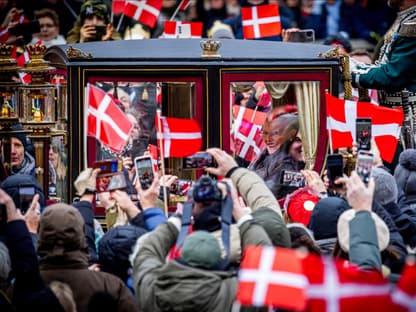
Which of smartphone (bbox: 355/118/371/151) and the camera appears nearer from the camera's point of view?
the camera

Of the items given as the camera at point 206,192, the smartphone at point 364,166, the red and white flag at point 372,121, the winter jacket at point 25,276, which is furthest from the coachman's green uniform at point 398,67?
the winter jacket at point 25,276

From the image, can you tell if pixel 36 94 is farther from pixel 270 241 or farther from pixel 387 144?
pixel 270 241

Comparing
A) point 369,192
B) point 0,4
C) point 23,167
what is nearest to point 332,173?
point 369,192

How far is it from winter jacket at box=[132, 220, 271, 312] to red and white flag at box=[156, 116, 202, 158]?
83.7 inches

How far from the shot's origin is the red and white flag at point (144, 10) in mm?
14578

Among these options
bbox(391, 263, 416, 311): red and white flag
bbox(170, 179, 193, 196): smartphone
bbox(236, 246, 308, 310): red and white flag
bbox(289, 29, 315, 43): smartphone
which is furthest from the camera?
bbox(289, 29, 315, 43): smartphone

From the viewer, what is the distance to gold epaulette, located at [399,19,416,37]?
35.8 ft

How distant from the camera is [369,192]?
24.6ft

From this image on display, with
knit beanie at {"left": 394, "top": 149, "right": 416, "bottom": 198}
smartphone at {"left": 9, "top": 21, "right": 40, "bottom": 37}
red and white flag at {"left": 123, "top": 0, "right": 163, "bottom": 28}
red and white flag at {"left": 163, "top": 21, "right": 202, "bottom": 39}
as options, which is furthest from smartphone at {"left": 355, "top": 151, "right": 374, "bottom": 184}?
red and white flag at {"left": 123, "top": 0, "right": 163, "bottom": 28}

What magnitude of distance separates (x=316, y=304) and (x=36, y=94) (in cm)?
522

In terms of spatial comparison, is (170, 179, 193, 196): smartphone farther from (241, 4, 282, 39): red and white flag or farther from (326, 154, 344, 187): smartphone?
(241, 4, 282, 39): red and white flag

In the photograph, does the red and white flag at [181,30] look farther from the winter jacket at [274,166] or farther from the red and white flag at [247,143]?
the winter jacket at [274,166]

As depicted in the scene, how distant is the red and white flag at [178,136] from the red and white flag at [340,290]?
379 cm

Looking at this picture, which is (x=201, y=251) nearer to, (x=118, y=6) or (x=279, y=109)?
(x=279, y=109)
